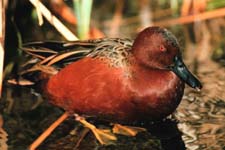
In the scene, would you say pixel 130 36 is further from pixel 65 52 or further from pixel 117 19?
pixel 65 52

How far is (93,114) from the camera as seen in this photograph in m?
4.34

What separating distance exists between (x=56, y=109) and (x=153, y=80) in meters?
0.93

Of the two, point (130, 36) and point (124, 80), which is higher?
point (130, 36)

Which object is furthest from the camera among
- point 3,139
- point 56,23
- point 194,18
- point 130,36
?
point 194,18

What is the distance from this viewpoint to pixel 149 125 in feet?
14.7

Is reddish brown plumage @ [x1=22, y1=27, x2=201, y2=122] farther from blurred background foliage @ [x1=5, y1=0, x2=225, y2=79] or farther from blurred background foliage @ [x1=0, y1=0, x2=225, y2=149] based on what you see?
blurred background foliage @ [x1=5, y1=0, x2=225, y2=79]

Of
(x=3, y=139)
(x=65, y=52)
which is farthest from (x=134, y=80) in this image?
(x=3, y=139)

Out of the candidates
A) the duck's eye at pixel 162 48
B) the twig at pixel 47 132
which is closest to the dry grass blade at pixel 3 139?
the twig at pixel 47 132

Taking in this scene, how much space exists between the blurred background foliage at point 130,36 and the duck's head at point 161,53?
399mm

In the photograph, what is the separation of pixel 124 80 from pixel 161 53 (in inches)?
12.0

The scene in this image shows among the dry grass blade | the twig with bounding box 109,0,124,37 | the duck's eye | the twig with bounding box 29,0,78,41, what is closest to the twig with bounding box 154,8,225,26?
the twig with bounding box 109,0,124,37

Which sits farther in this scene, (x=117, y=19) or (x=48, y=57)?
(x=117, y=19)

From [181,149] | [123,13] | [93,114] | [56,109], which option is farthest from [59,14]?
[181,149]

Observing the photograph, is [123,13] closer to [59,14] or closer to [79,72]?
[59,14]
